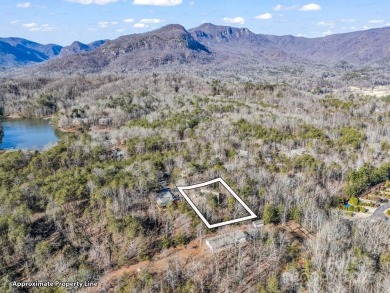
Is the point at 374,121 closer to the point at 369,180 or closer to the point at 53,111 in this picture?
the point at 369,180

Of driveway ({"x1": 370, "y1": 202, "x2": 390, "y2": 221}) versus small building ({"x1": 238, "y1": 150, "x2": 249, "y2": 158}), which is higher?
small building ({"x1": 238, "y1": 150, "x2": 249, "y2": 158})

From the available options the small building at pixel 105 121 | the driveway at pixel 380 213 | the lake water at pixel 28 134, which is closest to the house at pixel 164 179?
the driveway at pixel 380 213

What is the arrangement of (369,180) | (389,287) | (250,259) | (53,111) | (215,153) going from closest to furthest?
(389,287) → (250,259) → (369,180) → (215,153) → (53,111)

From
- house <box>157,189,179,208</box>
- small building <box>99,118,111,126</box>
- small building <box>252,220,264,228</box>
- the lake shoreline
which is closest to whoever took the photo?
small building <box>252,220,264,228</box>

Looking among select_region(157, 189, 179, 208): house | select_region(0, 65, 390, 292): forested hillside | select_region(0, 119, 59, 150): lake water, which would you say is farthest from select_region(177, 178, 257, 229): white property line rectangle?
select_region(0, 119, 59, 150): lake water

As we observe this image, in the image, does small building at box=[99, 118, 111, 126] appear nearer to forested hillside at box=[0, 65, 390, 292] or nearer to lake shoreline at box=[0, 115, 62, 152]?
lake shoreline at box=[0, 115, 62, 152]

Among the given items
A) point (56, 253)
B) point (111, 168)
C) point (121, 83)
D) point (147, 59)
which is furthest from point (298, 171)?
point (147, 59)
